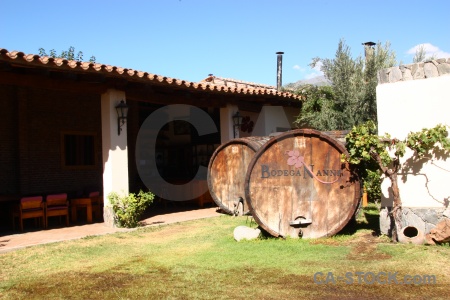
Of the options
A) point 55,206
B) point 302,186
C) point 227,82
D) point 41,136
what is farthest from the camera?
point 227,82

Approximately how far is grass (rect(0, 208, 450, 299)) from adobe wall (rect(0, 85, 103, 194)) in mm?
4358

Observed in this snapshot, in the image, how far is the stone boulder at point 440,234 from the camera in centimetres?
539

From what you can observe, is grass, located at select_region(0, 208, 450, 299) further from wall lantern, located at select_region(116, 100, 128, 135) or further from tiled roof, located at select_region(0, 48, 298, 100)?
tiled roof, located at select_region(0, 48, 298, 100)

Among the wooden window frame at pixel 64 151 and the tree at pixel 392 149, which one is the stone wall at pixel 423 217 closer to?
the tree at pixel 392 149

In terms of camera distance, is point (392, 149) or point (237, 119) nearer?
point (392, 149)

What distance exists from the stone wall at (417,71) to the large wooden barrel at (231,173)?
11.3ft

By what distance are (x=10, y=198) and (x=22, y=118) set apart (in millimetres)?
2529

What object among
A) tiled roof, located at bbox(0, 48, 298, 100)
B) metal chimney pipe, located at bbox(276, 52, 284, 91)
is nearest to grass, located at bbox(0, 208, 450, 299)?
tiled roof, located at bbox(0, 48, 298, 100)

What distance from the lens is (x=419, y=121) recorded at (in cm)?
574

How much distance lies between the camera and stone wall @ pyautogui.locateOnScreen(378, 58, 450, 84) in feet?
18.5

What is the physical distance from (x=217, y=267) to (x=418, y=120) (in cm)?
322

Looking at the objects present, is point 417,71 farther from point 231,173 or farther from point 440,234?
point 231,173

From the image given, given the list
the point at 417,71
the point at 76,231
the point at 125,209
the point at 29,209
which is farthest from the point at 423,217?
the point at 29,209

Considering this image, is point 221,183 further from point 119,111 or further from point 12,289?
point 12,289
